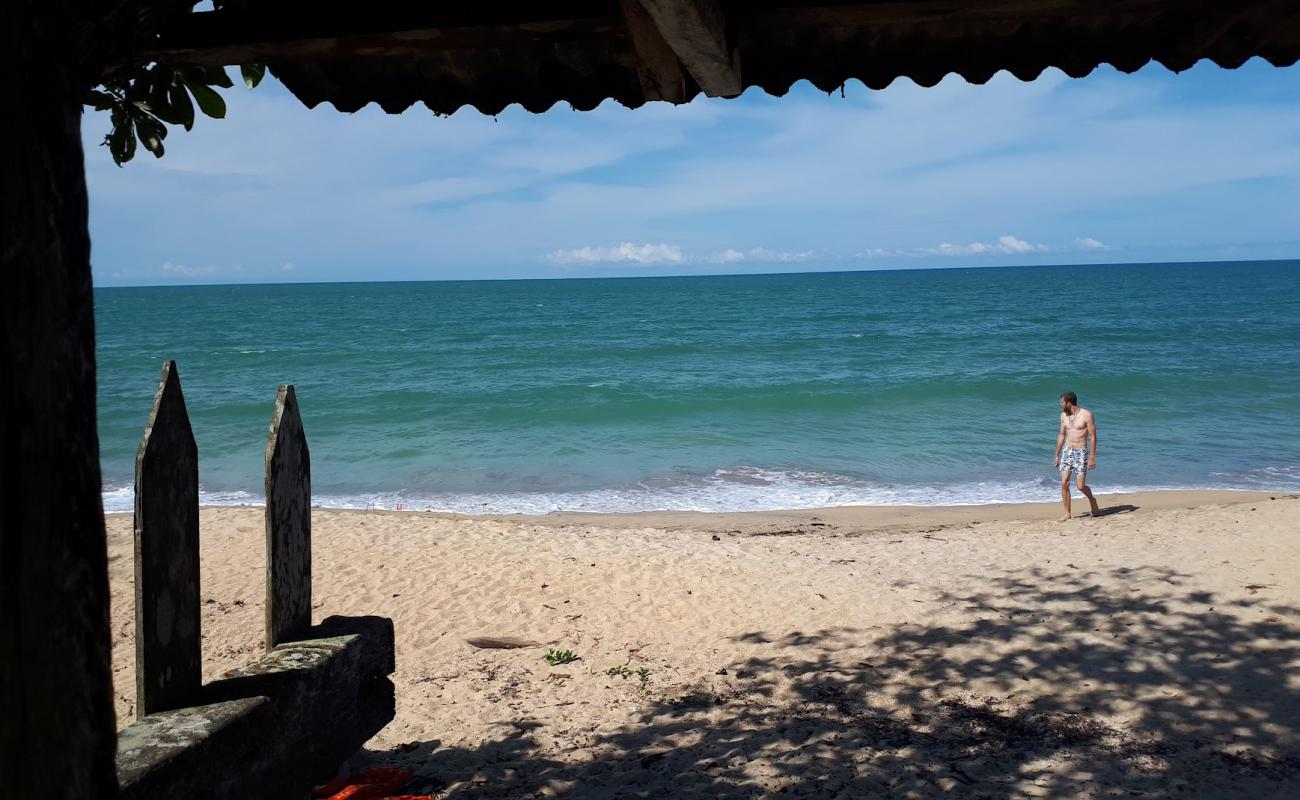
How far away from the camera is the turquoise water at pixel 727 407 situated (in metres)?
15.1

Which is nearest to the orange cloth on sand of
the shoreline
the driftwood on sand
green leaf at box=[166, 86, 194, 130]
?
green leaf at box=[166, 86, 194, 130]

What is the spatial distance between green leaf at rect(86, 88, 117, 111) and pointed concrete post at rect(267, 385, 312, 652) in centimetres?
106

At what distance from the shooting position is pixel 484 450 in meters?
Result: 18.3

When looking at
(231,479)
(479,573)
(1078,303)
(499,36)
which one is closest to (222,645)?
(479,573)

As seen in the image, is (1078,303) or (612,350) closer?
(612,350)

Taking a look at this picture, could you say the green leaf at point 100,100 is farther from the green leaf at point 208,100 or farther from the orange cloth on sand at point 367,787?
the orange cloth on sand at point 367,787

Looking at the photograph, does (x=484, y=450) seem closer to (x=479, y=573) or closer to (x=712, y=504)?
(x=712, y=504)

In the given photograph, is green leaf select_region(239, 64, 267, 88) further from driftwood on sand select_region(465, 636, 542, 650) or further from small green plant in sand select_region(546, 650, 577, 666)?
driftwood on sand select_region(465, 636, 542, 650)

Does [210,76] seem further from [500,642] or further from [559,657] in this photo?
[500,642]

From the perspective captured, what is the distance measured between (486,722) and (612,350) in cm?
3293

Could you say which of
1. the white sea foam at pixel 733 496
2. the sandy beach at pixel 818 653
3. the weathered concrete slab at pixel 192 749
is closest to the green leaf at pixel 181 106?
the weathered concrete slab at pixel 192 749

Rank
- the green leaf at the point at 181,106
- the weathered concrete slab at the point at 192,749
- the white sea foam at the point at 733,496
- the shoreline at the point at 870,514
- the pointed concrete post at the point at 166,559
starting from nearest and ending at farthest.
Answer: the weathered concrete slab at the point at 192,749, the pointed concrete post at the point at 166,559, the green leaf at the point at 181,106, the shoreline at the point at 870,514, the white sea foam at the point at 733,496

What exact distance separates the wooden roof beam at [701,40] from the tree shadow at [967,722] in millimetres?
2762

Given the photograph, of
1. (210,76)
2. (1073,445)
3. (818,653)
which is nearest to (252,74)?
(210,76)
